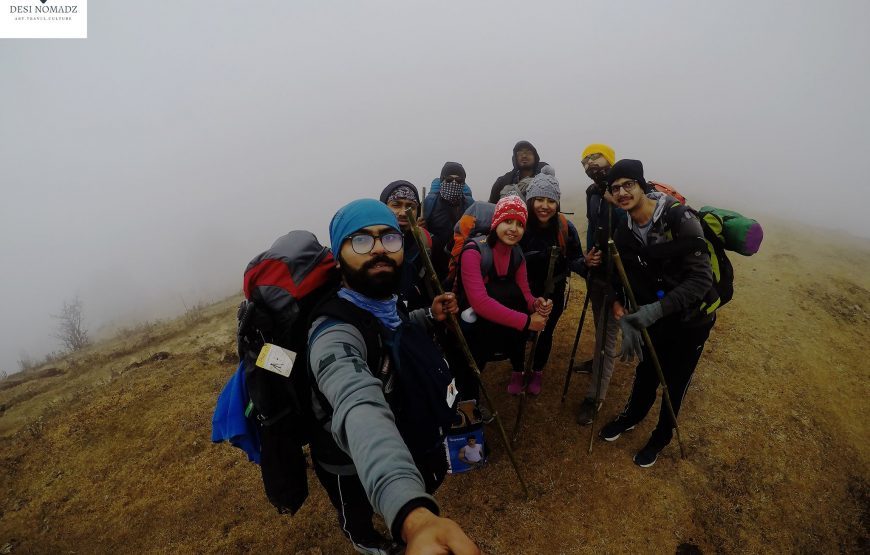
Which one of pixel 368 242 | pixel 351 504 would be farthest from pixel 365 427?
pixel 351 504

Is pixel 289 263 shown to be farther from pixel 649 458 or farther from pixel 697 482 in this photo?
pixel 697 482

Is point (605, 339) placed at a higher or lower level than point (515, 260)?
lower

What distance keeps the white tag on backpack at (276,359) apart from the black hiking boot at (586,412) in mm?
4931

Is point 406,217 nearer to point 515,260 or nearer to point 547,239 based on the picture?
point 515,260

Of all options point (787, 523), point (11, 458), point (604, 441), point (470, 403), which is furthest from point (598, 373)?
point (11, 458)

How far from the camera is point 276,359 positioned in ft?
8.20

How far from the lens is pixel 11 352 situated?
282 feet

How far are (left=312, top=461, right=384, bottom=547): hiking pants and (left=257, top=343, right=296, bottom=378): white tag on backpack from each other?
1.31 meters

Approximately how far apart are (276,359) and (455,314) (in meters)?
2.49

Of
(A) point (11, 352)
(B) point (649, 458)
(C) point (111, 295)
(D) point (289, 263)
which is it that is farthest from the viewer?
(C) point (111, 295)

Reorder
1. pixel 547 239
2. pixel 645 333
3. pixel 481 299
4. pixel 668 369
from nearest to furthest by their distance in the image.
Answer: pixel 645 333
pixel 481 299
pixel 668 369
pixel 547 239

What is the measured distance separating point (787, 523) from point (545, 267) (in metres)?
4.20

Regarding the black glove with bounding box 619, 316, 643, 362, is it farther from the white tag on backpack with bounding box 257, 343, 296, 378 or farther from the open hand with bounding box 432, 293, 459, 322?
the white tag on backpack with bounding box 257, 343, 296, 378

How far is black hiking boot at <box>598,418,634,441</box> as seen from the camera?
5.48 meters
